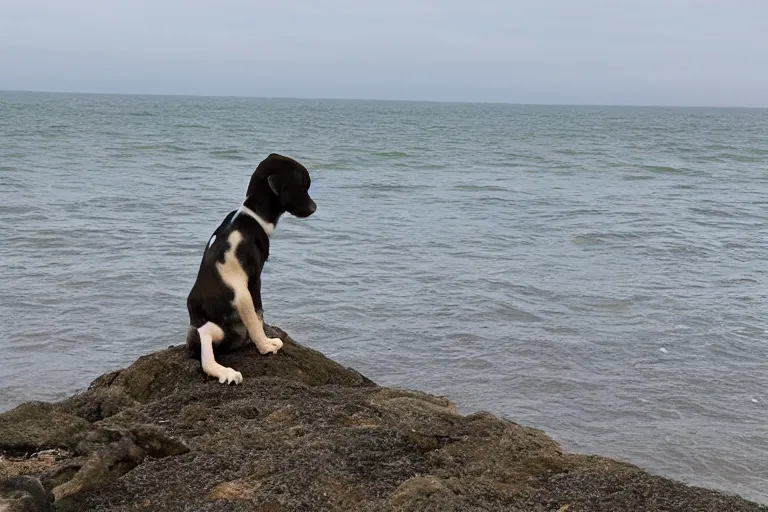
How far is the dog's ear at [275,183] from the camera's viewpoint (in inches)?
220

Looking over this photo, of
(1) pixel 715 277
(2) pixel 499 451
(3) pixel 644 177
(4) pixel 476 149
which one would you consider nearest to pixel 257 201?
(2) pixel 499 451

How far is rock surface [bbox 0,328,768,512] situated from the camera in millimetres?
3611

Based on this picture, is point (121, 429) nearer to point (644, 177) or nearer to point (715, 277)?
point (715, 277)

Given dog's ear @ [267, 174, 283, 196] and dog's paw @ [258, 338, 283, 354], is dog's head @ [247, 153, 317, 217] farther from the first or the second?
dog's paw @ [258, 338, 283, 354]

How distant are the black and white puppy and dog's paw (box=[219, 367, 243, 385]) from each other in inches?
3.1

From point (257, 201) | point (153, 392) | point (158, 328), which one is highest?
point (257, 201)

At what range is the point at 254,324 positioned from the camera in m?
5.67

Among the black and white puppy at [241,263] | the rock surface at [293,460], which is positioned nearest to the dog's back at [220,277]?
the black and white puppy at [241,263]

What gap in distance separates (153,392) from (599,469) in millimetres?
2783

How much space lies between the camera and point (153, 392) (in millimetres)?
5371

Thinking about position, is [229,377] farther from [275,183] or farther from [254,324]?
[275,183]

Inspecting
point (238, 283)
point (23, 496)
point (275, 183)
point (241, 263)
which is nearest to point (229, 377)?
point (238, 283)

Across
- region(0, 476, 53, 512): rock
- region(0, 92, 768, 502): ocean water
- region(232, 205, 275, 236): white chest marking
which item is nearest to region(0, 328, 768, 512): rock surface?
region(0, 476, 53, 512): rock

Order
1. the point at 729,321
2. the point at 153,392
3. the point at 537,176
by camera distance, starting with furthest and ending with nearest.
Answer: the point at 537,176, the point at 729,321, the point at 153,392
